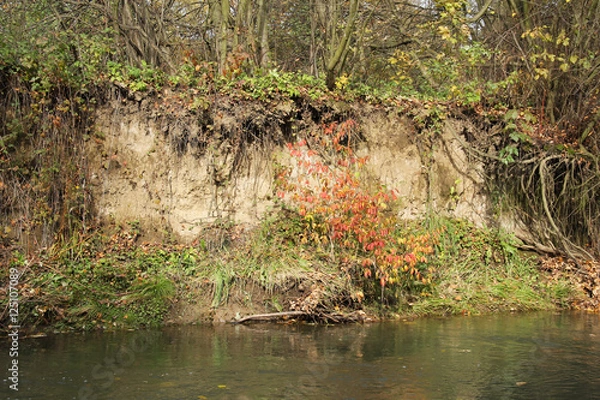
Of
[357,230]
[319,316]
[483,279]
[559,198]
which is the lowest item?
[319,316]

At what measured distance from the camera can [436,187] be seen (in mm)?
13422

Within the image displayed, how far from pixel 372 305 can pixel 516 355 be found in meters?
3.12

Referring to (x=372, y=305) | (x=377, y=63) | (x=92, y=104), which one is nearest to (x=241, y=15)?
(x=92, y=104)

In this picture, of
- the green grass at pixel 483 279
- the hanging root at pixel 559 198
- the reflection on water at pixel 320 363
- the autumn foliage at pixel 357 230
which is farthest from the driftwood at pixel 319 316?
the hanging root at pixel 559 198

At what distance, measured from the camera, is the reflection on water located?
645 centimetres

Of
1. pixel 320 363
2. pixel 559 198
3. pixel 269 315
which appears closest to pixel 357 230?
pixel 269 315

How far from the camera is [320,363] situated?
7633mm

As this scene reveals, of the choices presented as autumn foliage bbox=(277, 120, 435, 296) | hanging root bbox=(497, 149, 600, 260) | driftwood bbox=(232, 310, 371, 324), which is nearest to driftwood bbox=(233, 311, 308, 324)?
driftwood bbox=(232, 310, 371, 324)

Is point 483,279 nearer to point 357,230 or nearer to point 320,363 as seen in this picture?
point 357,230

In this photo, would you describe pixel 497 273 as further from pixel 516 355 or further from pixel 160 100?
pixel 160 100

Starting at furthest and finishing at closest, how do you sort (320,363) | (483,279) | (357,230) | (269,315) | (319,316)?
(483,279) → (357,230) → (319,316) → (269,315) → (320,363)

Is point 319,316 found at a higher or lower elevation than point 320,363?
higher

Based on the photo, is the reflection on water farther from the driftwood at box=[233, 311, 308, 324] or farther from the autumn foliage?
the autumn foliage

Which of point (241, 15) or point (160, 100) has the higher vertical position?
point (241, 15)
